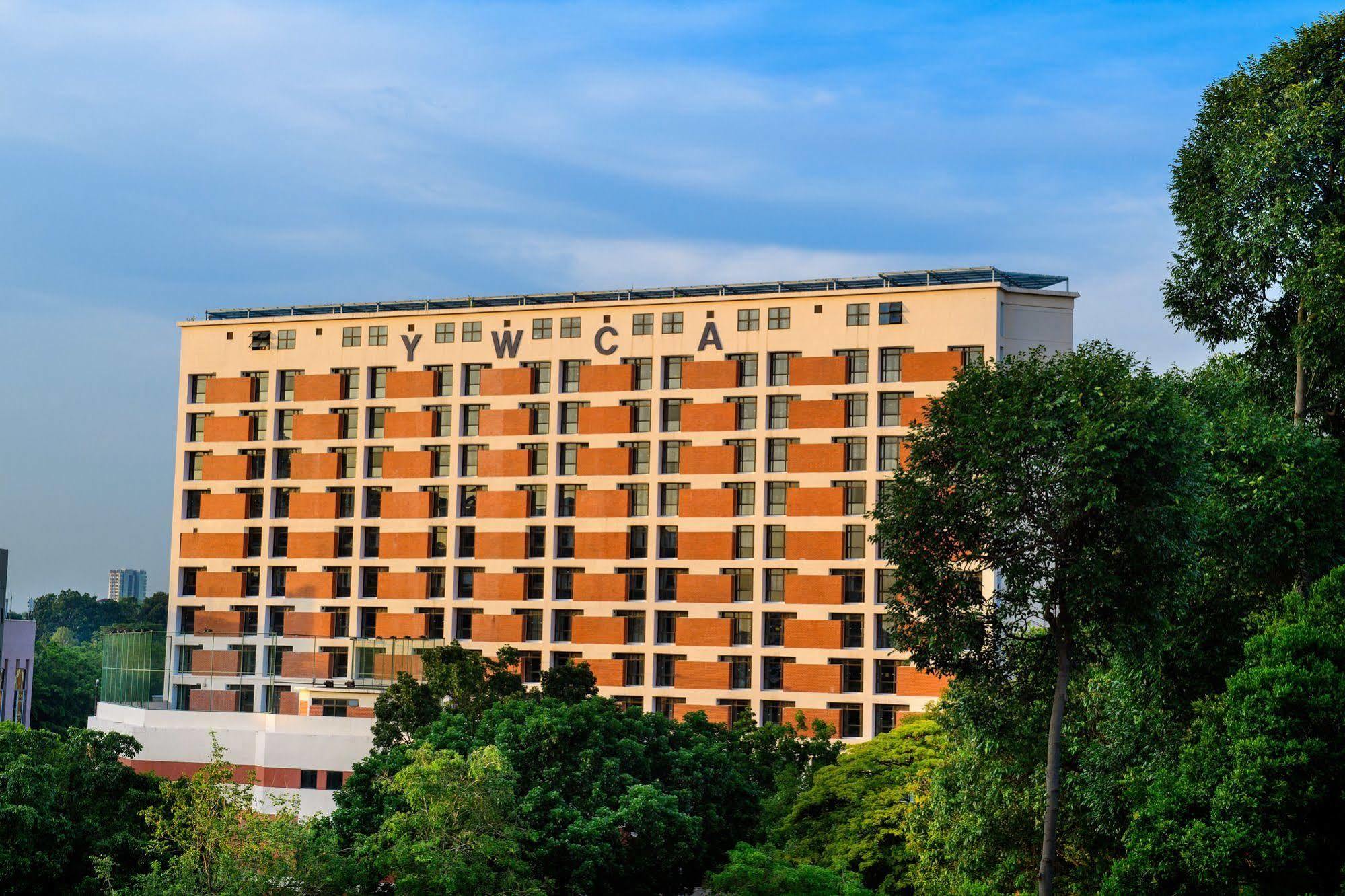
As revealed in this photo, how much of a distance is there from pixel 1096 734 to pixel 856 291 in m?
37.0

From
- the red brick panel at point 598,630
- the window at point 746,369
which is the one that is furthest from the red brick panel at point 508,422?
the window at point 746,369

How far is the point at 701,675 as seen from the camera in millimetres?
63656

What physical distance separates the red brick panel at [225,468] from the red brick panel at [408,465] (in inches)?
320

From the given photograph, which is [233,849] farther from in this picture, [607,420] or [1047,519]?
[607,420]

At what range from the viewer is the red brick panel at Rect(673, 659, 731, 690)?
208ft

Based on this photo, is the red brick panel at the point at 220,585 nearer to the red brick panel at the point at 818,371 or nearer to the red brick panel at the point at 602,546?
the red brick panel at the point at 602,546

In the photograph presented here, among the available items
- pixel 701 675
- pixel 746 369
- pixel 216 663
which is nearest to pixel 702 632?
pixel 701 675

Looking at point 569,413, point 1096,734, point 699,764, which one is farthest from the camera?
point 569,413

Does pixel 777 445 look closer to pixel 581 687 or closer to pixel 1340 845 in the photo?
pixel 581 687

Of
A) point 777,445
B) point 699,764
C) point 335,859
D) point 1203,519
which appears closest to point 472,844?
point 335,859

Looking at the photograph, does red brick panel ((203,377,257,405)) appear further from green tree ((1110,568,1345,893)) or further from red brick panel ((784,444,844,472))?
green tree ((1110,568,1345,893))

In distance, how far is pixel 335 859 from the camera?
29.1 metres

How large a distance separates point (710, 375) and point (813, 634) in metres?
12.6

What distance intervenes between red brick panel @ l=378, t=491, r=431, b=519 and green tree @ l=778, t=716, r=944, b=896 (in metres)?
32.7
